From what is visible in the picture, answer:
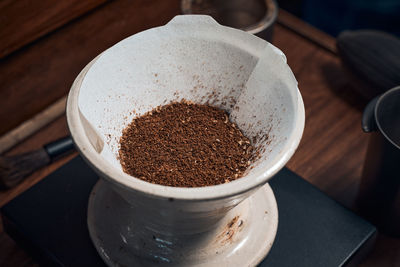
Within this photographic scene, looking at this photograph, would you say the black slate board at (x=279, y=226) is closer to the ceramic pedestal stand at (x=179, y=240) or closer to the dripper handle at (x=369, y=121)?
the ceramic pedestal stand at (x=179, y=240)

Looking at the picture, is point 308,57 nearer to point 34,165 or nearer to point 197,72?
point 197,72

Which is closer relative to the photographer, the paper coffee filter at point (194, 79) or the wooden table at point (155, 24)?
the paper coffee filter at point (194, 79)

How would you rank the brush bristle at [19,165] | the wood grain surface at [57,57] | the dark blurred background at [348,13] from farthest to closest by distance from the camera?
the dark blurred background at [348,13], the wood grain surface at [57,57], the brush bristle at [19,165]

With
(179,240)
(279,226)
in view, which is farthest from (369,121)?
(179,240)

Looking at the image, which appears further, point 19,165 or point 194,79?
point 19,165

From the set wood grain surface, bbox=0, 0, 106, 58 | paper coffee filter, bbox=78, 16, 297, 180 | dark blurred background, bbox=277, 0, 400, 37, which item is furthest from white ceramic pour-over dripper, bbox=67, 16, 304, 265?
dark blurred background, bbox=277, 0, 400, 37

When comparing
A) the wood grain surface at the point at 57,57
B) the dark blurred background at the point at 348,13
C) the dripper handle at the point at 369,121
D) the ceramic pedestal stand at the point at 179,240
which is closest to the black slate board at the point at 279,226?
the ceramic pedestal stand at the point at 179,240

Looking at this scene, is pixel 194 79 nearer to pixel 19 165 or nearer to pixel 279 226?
pixel 279 226
